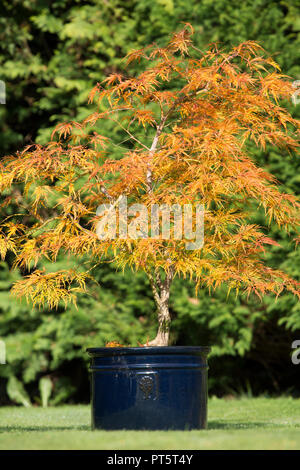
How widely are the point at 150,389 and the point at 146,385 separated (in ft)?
0.10

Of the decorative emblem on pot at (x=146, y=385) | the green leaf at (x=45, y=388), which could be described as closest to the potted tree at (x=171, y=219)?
the decorative emblem on pot at (x=146, y=385)

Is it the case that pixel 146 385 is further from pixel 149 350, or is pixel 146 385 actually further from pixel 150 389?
pixel 149 350

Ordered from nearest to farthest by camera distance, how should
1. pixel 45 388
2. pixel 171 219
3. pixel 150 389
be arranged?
pixel 150 389 < pixel 171 219 < pixel 45 388

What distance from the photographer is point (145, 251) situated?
3.76 m

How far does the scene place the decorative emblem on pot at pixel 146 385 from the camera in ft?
12.4

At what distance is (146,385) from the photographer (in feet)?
12.5

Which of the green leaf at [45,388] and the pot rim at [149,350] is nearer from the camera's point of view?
the pot rim at [149,350]

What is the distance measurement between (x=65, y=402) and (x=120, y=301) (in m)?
1.92

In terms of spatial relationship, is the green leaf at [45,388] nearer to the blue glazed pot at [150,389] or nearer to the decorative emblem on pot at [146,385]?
the blue glazed pot at [150,389]

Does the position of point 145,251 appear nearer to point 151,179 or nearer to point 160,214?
point 160,214

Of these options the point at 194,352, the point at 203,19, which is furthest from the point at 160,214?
the point at 203,19

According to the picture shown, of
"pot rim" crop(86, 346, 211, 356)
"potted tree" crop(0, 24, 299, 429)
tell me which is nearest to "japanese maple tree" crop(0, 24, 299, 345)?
"potted tree" crop(0, 24, 299, 429)

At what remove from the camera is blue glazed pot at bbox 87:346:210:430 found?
378cm

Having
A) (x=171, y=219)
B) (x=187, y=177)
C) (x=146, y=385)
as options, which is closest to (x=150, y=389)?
(x=146, y=385)
